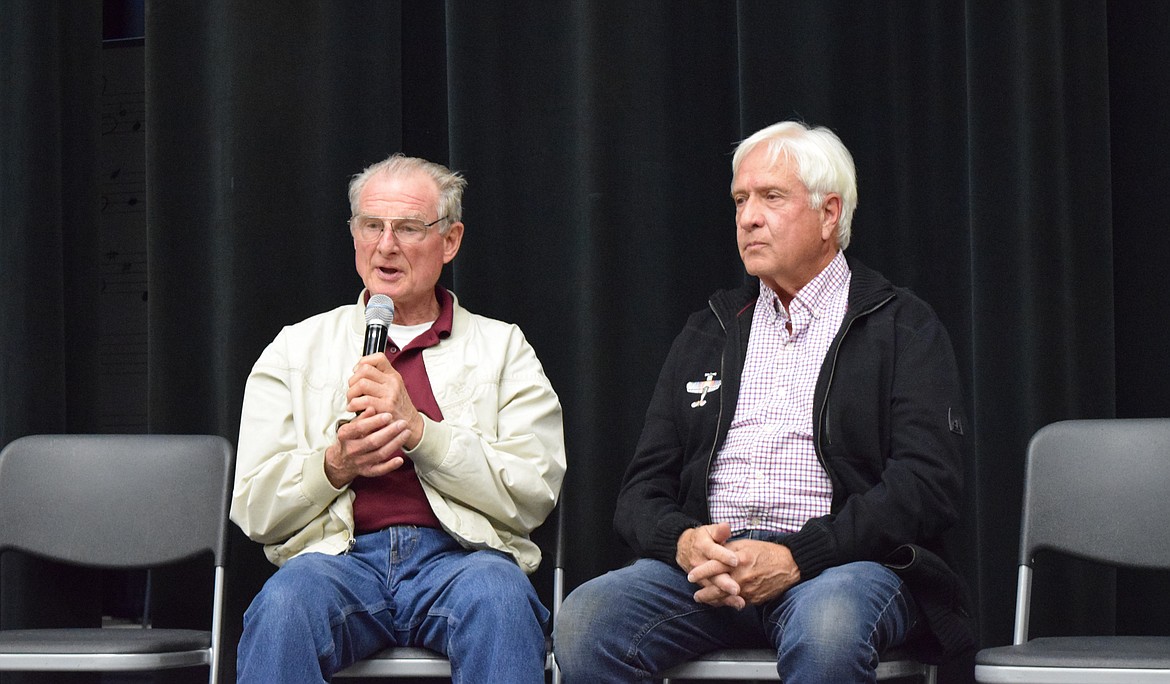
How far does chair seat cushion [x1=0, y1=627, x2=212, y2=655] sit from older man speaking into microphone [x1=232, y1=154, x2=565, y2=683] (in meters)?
0.23

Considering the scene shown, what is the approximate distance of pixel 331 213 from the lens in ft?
10.5

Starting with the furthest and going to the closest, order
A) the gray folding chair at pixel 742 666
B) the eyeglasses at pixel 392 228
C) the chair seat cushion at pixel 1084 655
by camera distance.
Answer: the eyeglasses at pixel 392 228
the gray folding chair at pixel 742 666
the chair seat cushion at pixel 1084 655

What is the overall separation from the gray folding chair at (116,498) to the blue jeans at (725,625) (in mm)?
872

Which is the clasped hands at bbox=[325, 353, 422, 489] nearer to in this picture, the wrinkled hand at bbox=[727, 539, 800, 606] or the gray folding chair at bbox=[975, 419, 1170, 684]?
the wrinkled hand at bbox=[727, 539, 800, 606]

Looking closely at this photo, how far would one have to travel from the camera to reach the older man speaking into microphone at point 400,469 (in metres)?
2.23

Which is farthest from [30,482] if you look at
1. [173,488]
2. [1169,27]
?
[1169,27]

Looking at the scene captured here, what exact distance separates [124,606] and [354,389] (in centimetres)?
178

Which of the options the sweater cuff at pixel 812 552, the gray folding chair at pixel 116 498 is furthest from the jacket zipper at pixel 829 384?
the gray folding chair at pixel 116 498

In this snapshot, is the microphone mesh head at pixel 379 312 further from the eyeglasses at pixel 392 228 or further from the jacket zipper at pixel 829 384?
the jacket zipper at pixel 829 384

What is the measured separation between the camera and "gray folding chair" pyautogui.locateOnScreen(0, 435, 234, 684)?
108 inches

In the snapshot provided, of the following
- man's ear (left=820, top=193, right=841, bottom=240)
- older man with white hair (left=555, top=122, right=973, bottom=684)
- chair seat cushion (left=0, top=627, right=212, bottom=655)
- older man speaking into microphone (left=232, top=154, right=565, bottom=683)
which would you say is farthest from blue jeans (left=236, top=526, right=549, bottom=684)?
man's ear (left=820, top=193, right=841, bottom=240)

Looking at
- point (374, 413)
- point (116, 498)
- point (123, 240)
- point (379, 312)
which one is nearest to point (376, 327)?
point (379, 312)

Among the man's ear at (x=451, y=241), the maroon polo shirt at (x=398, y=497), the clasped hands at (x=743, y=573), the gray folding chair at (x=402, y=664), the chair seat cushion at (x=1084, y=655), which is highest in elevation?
the man's ear at (x=451, y=241)

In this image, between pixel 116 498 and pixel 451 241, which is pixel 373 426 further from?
pixel 116 498
